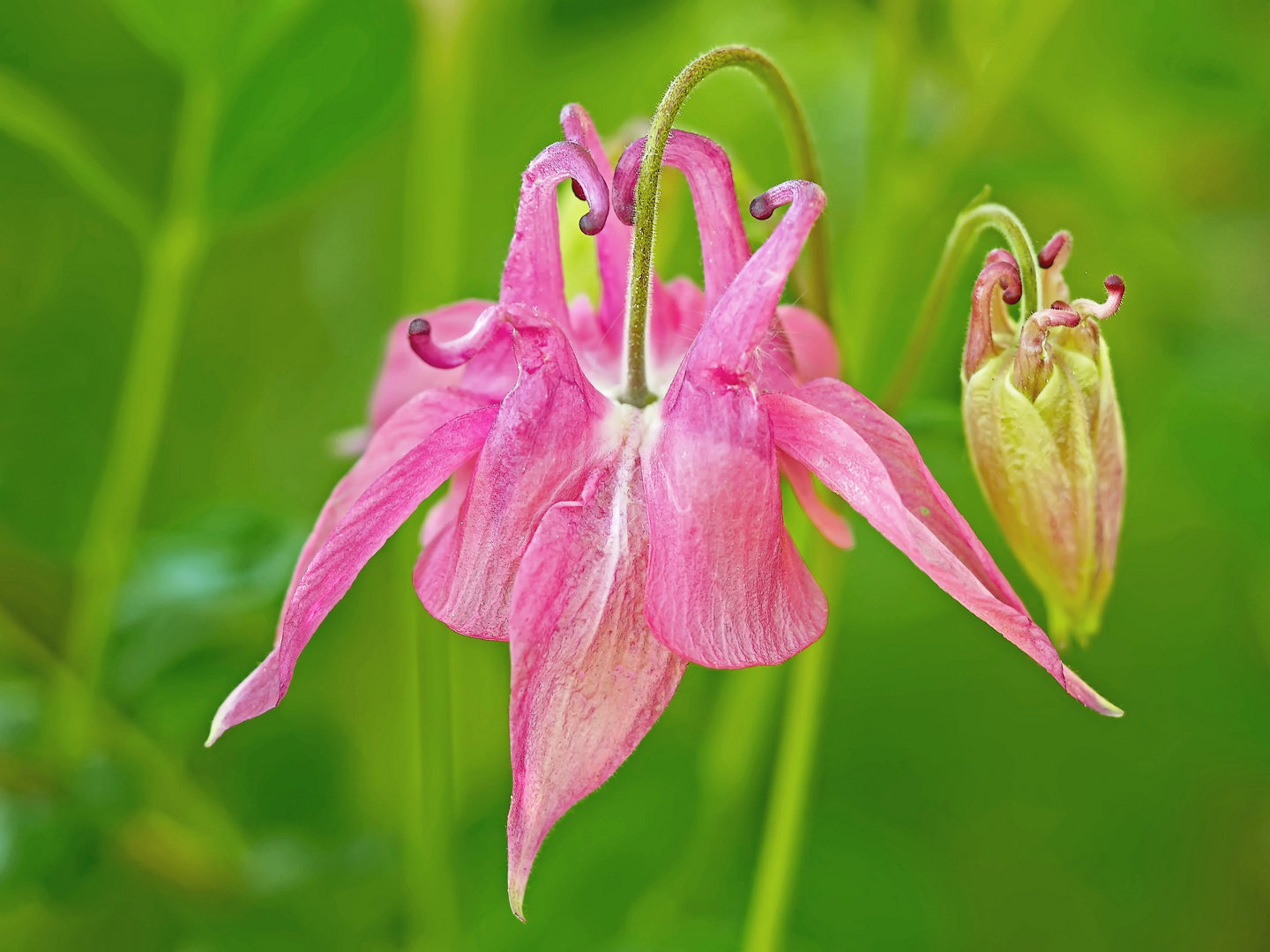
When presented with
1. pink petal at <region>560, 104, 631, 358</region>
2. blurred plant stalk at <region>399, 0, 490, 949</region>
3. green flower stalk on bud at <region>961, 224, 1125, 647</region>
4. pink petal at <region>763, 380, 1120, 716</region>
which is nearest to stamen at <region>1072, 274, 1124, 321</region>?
green flower stalk on bud at <region>961, 224, 1125, 647</region>

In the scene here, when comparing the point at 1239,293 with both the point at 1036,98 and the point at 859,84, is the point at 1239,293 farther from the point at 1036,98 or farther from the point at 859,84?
the point at 859,84

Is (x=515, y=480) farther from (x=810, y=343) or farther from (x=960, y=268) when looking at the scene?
(x=960, y=268)

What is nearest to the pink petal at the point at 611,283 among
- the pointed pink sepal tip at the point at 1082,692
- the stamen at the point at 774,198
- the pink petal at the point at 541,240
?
the pink petal at the point at 541,240

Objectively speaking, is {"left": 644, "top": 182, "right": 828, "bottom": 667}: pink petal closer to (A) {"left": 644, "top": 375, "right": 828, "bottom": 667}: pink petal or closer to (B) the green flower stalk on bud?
(A) {"left": 644, "top": 375, "right": 828, "bottom": 667}: pink petal

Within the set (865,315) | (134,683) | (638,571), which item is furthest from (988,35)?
(134,683)

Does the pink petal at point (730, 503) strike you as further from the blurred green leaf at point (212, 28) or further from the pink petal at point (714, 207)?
the blurred green leaf at point (212, 28)

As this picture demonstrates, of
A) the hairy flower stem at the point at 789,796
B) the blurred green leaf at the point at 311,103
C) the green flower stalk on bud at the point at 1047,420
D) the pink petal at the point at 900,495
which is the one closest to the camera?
the pink petal at the point at 900,495
